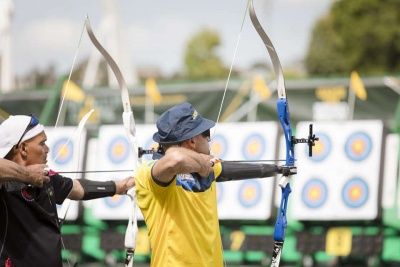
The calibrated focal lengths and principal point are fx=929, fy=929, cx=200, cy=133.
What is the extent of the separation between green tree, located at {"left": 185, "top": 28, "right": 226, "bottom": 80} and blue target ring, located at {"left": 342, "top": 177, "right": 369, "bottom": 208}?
45214 millimetres

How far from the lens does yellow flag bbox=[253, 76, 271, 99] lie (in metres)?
9.07

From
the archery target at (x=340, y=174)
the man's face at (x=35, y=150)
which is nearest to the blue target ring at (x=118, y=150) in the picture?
the archery target at (x=340, y=174)

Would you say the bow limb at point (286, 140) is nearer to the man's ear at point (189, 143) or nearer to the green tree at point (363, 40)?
the man's ear at point (189, 143)

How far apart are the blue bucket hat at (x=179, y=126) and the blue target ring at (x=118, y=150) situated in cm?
590

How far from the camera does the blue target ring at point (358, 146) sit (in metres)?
8.78

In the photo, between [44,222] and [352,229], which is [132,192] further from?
[352,229]

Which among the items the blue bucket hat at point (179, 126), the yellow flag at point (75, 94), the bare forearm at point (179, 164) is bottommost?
the bare forearm at point (179, 164)

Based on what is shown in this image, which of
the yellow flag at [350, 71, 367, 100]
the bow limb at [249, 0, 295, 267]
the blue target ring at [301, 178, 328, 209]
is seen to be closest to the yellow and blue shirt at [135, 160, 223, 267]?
the bow limb at [249, 0, 295, 267]

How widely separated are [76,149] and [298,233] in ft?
14.0

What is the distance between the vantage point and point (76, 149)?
15.9ft

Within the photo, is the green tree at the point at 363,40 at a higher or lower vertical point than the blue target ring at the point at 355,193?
higher

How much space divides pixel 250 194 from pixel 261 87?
3.48 feet

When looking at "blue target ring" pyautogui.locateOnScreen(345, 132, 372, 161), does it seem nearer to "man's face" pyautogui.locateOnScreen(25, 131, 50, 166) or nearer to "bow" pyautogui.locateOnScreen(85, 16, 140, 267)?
"bow" pyautogui.locateOnScreen(85, 16, 140, 267)

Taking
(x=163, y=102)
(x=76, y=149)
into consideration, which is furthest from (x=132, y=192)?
(x=163, y=102)
